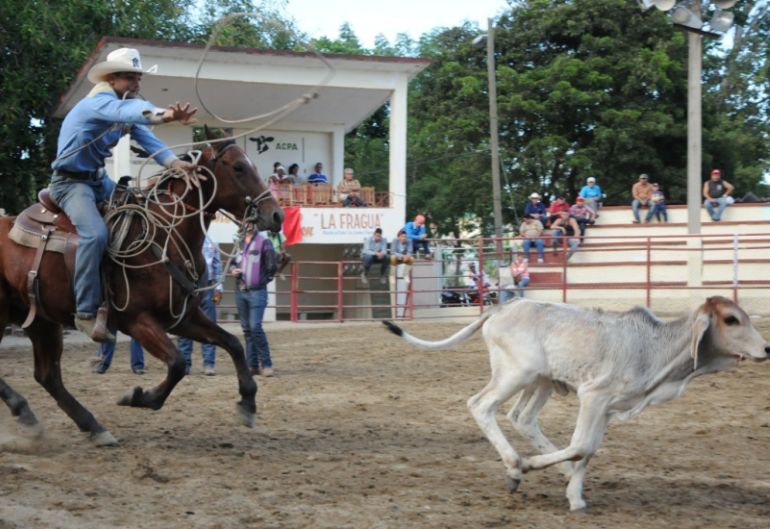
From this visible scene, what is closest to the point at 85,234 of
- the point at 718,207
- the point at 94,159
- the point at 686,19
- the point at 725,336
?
the point at 94,159

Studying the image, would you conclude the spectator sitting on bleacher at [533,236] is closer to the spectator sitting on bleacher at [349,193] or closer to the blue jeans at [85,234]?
the spectator sitting on bleacher at [349,193]

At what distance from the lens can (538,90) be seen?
3344 centimetres

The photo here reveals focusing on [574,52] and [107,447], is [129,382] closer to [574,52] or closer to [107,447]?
[107,447]

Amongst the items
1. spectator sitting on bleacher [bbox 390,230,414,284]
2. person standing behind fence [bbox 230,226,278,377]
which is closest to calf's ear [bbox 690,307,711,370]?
person standing behind fence [bbox 230,226,278,377]

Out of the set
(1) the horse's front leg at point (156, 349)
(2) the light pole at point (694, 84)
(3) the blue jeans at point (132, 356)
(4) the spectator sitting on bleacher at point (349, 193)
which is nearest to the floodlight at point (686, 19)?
(2) the light pole at point (694, 84)

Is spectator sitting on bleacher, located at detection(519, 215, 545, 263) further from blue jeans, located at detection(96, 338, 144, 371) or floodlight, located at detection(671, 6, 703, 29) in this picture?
blue jeans, located at detection(96, 338, 144, 371)

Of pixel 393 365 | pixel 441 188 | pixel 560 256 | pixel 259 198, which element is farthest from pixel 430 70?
pixel 259 198

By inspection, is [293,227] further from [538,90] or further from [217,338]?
[217,338]

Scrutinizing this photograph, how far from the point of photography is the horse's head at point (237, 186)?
7.92 meters

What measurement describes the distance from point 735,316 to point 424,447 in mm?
2644

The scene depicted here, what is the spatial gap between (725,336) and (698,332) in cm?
22

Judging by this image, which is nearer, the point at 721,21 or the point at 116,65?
the point at 116,65

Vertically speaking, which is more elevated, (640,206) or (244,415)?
(640,206)

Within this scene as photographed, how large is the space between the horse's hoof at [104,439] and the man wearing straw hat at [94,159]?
74cm
